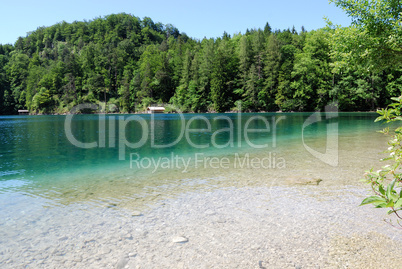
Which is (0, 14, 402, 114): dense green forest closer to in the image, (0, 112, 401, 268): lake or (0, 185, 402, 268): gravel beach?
(0, 112, 401, 268): lake

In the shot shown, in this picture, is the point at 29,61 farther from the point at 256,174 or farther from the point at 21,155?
the point at 256,174

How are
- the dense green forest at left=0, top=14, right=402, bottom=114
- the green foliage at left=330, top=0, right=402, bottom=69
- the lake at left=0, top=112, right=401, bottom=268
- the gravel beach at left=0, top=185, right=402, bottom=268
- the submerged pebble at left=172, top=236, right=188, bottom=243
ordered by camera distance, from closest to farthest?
1. the gravel beach at left=0, top=185, right=402, bottom=268
2. the lake at left=0, top=112, right=401, bottom=268
3. the submerged pebble at left=172, top=236, right=188, bottom=243
4. the green foliage at left=330, top=0, right=402, bottom=69
5. the dense green forest at left=0, top=14, right=402, bottom=114

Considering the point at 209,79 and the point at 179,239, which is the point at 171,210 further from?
the point at 209,79

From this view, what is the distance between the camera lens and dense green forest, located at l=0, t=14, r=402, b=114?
67812mm

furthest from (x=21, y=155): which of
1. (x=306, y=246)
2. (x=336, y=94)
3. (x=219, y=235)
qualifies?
(x=336, y=94)

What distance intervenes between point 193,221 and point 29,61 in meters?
173

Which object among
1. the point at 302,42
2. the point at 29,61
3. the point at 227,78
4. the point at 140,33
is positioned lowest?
the point at 227,78

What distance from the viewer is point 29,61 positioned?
143 m
